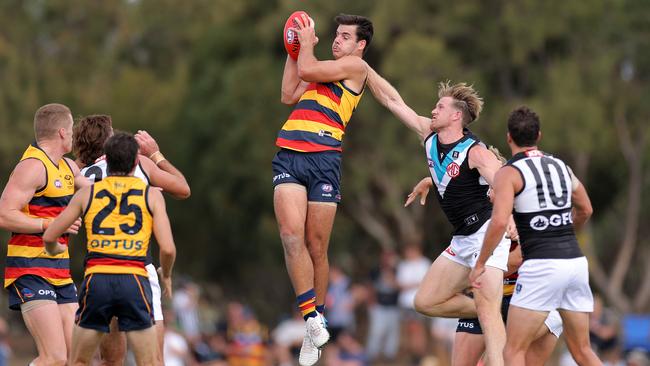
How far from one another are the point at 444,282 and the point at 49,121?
410cm

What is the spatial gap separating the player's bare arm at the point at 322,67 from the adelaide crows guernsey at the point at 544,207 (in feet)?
7.01

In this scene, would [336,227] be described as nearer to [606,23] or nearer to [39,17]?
[606,23]

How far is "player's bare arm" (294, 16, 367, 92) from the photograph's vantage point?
10.9m

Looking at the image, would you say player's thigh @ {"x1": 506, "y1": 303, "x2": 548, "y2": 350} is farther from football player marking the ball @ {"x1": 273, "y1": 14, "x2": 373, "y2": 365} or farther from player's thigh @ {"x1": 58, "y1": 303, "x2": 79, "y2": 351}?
player's thigh @ {"x1": 58, "y1": 303, "x2": 79, "y2": 351}

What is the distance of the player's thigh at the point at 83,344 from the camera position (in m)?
9.02

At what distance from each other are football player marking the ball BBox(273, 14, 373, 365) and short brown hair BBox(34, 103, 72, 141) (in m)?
2.10

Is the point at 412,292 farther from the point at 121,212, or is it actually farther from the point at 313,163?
the point at 121,212

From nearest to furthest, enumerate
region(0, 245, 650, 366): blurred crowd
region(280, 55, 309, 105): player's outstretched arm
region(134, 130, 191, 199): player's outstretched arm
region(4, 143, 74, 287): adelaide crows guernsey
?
region(134, 130, 191, 199): player's outstretched arm, region(4, 143, 74, 287): adelaide crows guernsey, region(280, 55, 309, 105): player's outstretched arm, region(0, 245, 650, 366): blurred crowd

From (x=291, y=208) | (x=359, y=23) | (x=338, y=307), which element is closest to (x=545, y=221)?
(x=291, y=208)

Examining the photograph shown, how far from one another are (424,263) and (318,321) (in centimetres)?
1232

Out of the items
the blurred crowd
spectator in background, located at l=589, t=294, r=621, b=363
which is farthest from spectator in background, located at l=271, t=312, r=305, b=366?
spectator in background, located at l=589, t=294, r=621, b=363

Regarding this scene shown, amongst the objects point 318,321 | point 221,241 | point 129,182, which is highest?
point 129,182

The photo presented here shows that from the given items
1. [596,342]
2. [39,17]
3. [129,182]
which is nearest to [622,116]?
[596,342]

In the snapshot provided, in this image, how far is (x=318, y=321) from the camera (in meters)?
11.0
